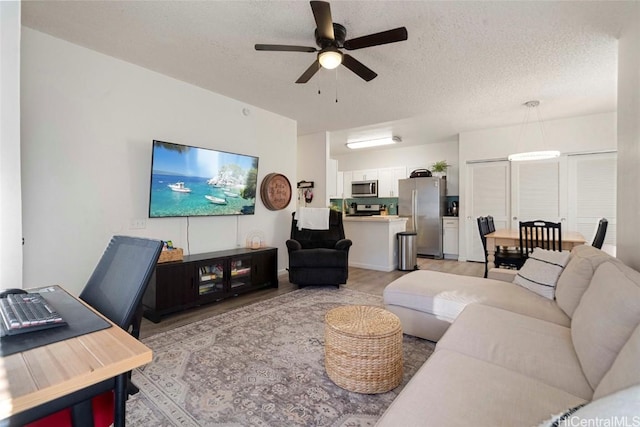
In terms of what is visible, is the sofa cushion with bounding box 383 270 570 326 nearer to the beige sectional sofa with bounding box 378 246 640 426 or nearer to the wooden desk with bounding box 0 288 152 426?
the beige sectional sofa with bounding box 378 246 640 426

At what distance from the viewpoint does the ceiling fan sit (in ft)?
6.72

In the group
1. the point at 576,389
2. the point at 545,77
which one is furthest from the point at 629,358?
the point at 545,77

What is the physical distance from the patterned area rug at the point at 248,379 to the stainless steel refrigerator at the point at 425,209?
4414mm

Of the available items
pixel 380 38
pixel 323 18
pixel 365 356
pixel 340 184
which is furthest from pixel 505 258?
pixel 340 184

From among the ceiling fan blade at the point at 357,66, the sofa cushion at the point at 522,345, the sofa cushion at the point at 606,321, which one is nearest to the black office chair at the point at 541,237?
the sofa cushion at the point at 522,345

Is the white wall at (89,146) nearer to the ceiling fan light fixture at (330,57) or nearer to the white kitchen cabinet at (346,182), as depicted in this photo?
the ceiling fan light fixture at (330,57)

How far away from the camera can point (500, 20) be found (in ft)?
7.79

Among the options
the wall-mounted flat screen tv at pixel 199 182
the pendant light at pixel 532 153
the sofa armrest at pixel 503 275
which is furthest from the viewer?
the pendant light at pixel 532 153

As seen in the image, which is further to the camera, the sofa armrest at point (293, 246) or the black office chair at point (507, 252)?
the sofa armrest at point (293, 246)

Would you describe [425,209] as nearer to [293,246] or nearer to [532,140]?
[532,140]

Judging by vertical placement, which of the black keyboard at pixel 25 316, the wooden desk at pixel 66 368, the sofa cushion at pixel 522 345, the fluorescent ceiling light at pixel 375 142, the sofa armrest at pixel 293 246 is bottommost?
the sofa cushion at pixel 522 345

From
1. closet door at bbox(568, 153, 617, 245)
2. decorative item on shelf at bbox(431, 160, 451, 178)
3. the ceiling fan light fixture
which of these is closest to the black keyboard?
the ceiling fan light fixture

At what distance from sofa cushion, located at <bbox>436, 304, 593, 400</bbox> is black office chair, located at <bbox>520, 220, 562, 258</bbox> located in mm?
1893

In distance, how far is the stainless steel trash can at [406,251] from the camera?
210 inches
